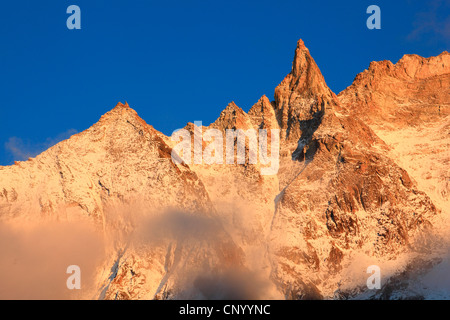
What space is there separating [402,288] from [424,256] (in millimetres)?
12482

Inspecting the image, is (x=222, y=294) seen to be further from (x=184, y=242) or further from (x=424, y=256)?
(x=424, y=256)

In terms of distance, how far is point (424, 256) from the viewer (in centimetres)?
19475

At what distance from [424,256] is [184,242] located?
166 ft
